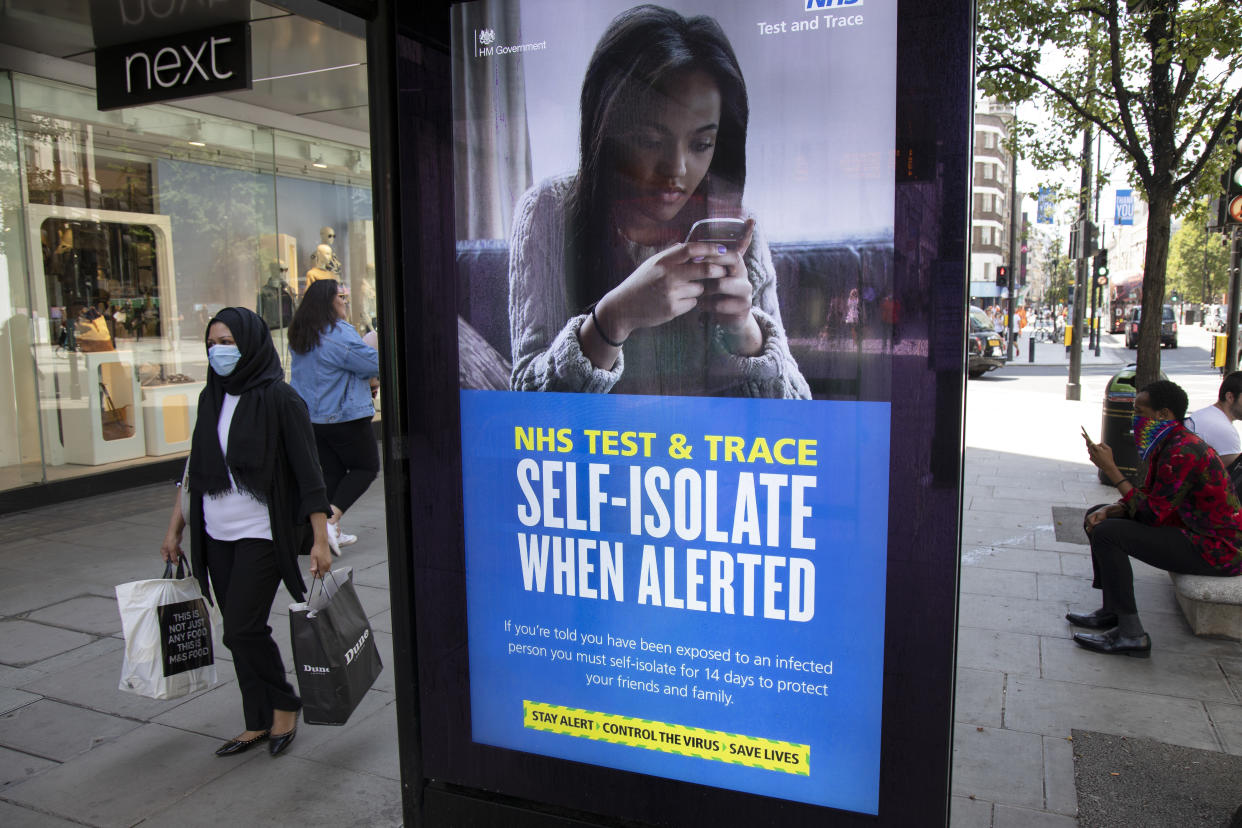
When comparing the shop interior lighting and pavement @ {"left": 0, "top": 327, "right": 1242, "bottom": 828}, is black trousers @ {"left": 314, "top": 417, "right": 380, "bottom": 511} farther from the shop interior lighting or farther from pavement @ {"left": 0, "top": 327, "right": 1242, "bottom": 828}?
the shop interior lighting

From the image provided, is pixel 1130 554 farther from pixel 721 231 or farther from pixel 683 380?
pixel 721 231

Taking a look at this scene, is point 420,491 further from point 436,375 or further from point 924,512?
point 924,512

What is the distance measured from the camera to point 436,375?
2.72 meters

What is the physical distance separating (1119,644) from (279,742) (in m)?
4.32

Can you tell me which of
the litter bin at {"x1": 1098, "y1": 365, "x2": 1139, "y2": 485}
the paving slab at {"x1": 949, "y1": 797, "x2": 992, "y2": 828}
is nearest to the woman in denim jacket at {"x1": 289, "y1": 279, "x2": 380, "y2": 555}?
the paving slab at {"x1": 949, "y1": 797, "x2": 992, "y2": 828}

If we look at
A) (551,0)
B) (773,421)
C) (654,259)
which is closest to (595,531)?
(773,421)

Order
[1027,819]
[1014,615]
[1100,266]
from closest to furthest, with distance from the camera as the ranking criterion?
[1027,819] < [1014,615] < [1100,266]

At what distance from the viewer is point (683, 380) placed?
240 centimetres

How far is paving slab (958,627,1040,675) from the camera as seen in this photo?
188 inches

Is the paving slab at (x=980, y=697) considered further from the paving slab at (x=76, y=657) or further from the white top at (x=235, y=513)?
the paving slab at (x=76, y=657)

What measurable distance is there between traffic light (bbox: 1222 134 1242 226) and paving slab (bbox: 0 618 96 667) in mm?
8866

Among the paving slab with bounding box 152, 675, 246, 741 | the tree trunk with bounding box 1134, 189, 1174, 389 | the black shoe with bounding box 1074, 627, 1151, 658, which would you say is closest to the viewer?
the paving slab with bounding box 152, 675, 246, 741

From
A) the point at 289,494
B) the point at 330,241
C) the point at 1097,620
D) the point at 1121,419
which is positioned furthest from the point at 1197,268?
the point at 289,494

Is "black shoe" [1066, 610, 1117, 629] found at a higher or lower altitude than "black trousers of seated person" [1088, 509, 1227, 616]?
lower
